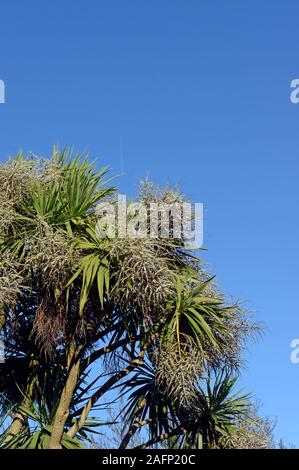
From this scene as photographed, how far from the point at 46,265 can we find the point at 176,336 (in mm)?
2455

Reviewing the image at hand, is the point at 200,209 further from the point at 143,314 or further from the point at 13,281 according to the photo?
the point at 13,281

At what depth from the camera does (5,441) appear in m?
14.2

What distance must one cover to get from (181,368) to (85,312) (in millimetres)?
1872

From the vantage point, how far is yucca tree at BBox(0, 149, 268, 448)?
46.3 feet

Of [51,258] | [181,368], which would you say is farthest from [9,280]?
[181,368]

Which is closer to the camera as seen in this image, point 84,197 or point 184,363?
point 184,363

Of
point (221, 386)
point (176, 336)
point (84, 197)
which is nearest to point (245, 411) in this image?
point (221, 386)

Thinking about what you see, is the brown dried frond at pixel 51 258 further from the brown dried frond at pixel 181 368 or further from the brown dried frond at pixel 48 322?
the brown dried frond at pixel 181 368

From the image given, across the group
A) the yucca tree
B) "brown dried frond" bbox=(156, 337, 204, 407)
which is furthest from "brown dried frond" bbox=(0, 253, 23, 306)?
"brown dried frond" bbox=(156, 337, 204, 407)

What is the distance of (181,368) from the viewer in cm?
1404

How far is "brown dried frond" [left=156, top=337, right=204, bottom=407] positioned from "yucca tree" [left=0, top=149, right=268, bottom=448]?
2 cm

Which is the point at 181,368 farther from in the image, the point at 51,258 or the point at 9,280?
the point at 9,280

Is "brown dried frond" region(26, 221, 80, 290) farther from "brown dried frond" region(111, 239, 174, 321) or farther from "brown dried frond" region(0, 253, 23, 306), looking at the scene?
"brown dried frond" region(111, 239, 174, 321)
